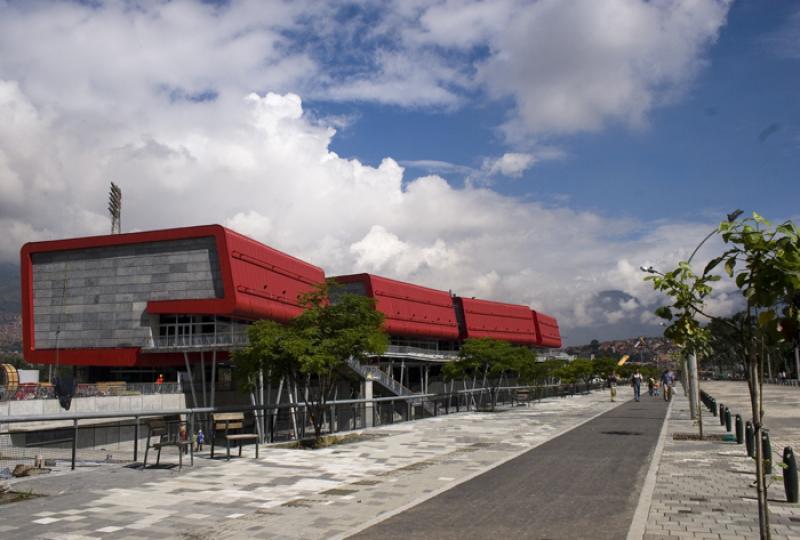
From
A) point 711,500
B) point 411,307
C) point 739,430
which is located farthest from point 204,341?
point 711,500

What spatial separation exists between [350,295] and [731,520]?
13.5 m

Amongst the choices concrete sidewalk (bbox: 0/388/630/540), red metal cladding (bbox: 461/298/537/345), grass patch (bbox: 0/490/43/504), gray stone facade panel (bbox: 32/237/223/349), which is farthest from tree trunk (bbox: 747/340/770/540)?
red metal cladding (bbox: 461/298/537/345)

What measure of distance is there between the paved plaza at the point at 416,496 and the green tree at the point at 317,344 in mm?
2688

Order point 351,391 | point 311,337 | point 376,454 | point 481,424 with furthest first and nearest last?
point 351,391, point 481,424, point 311,337, point 376,454

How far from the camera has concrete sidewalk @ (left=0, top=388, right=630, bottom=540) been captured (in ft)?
28.4

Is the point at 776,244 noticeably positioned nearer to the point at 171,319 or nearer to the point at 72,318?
the point at 171,319

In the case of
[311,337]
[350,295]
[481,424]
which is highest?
[350,295]

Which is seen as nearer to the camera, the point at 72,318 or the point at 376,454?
the point at 376,454

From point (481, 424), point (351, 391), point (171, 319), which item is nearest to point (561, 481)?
point (481, 424)

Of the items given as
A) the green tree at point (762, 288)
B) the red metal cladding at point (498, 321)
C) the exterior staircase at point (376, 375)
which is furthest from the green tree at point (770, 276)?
the red metal cladding at point (498, 321)

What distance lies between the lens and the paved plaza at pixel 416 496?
870 centimetres

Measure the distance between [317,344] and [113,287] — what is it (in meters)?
34.3

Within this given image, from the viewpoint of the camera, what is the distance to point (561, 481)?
12.6m

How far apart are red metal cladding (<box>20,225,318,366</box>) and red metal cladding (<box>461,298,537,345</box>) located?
38782 mm
